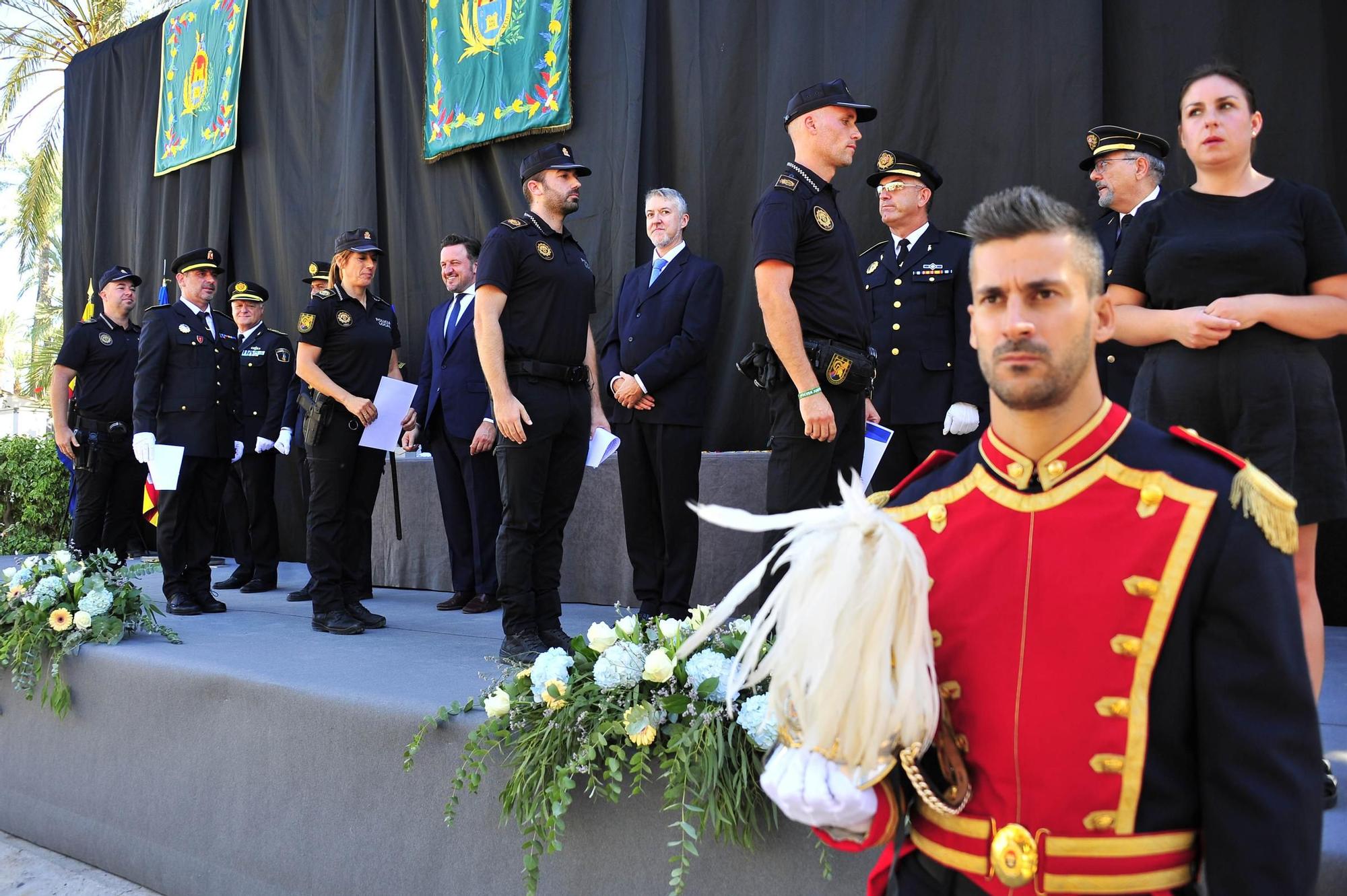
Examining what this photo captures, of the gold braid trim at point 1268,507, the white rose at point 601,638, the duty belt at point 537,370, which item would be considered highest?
the duty belt at point 537,370

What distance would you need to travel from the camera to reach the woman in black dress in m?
2.00

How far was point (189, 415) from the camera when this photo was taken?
4.82m

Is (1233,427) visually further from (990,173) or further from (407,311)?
(407,311)

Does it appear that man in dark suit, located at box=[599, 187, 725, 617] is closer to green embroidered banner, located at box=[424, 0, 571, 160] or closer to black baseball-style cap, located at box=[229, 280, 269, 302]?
green embroidered banner, located at box=[424, 0, 571, 160]

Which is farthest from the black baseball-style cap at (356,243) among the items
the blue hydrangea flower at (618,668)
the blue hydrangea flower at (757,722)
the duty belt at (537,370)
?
the blue hydrangea flower at (757,722)

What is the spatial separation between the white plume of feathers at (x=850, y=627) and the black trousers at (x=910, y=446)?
2464 millimetres

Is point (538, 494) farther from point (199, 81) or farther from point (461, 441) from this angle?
point (199, 81)

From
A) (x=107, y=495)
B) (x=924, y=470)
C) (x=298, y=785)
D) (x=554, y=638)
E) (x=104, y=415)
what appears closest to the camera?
(x=924, y=470)

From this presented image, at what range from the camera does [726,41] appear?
5000mm

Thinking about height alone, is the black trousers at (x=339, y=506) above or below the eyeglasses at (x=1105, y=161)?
below

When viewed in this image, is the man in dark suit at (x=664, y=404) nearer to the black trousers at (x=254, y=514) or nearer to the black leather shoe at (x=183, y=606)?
the black leather shoe at (x=183, y=606)

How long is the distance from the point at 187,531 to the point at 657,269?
234cm

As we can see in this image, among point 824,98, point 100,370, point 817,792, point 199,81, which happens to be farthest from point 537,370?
point 199,81

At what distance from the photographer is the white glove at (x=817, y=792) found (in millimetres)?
1067
